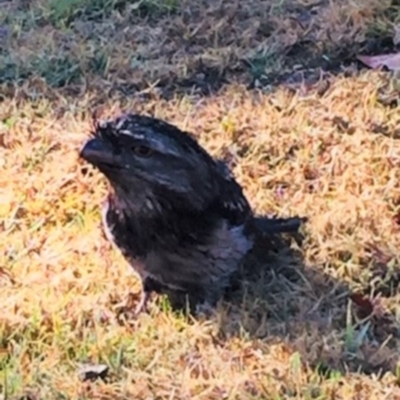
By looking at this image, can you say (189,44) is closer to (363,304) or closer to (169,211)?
(169,211)

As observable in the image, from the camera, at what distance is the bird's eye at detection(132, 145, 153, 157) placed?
4109 millimetres

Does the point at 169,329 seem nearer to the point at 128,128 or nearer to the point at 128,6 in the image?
the point at 128,128

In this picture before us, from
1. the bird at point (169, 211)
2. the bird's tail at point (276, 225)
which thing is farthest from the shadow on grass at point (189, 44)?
the bird at point (169, 211)

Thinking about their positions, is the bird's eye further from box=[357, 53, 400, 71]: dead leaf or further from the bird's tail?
box=[357, 53, 400, 71]: dead leaf

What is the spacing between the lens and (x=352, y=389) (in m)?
3.86

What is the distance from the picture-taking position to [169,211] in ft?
13.7

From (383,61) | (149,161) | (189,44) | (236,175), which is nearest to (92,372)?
(149,161)

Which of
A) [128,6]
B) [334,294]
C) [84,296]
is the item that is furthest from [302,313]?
[128,6]

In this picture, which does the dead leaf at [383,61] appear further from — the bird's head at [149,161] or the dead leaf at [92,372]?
the dead leaf at [92,372]

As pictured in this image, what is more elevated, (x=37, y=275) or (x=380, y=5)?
(x=380, y=5)

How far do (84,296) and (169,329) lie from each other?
37 centimetres

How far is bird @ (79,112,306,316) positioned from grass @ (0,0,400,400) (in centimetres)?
11

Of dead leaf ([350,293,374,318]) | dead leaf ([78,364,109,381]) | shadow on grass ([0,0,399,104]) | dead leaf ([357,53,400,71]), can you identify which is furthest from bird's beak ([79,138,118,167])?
dead leaf ([357,53,400,71])

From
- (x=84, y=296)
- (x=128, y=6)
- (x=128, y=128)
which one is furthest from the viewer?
(x=128, y=6)
